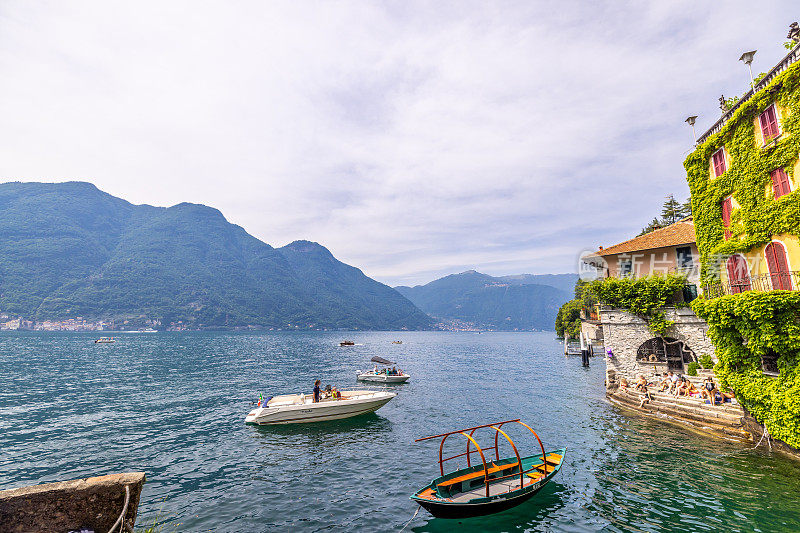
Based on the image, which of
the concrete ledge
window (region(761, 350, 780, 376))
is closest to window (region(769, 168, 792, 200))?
window (region(761, 350, 780, 376))

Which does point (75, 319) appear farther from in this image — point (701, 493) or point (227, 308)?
point (701, 493)

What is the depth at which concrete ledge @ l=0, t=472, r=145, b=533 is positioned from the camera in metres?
6.27

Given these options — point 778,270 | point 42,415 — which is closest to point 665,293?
point 778,270

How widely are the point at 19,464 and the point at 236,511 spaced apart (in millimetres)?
12997

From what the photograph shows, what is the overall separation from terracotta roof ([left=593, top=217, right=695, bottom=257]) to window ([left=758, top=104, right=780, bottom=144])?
1144 centimetres

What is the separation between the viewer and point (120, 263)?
196250mm

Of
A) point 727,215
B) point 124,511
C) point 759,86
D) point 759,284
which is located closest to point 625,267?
point 727,215

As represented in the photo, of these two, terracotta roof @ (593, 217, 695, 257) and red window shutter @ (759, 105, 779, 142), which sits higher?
red window shutter @ (759, 105, 779, 142)

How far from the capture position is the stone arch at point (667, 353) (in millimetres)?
25281

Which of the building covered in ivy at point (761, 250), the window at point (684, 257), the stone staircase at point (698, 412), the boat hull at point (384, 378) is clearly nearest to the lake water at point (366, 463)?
the stone staircase at point (698, 412)

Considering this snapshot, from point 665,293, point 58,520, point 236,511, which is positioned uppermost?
point 665,293

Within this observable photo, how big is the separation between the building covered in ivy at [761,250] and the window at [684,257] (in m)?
6.83

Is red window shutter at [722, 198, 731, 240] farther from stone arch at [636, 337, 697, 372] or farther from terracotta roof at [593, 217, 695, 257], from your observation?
stone arch at [636, 337, 697, 372]

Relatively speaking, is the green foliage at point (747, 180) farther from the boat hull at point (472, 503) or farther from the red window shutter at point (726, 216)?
the boat hull at point (472, 503)
